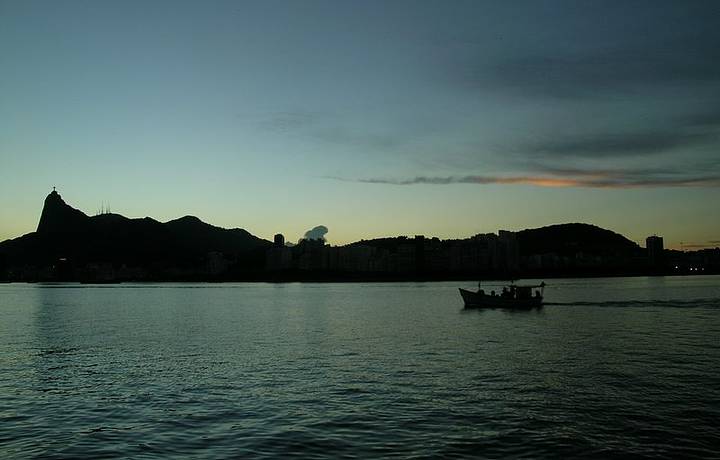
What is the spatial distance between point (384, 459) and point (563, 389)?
16903 millimetres

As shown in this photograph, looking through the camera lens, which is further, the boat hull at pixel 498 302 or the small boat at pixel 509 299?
the small boat at pixel 509 299

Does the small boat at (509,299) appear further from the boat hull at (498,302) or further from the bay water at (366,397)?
the bay water at (366,397)

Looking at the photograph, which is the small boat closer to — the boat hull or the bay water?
the boat hull

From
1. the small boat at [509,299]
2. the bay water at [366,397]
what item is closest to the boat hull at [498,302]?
the small boat at [509,299]

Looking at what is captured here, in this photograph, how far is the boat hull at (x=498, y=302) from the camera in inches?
4518

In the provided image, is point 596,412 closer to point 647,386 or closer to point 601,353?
point 647,386

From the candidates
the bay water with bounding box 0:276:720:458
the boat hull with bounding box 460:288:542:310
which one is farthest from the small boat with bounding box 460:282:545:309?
the bay water with bounding box 0:276:720:458

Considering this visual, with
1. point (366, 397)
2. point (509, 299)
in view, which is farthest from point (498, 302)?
point (366, 397)

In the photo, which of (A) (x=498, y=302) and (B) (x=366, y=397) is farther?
(A) (x=498, y=302)

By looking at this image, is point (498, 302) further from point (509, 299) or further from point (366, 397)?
point (366, 397)

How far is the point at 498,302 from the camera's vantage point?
384 ft

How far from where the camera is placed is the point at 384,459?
2112 centimetres

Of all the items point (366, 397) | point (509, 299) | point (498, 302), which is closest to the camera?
point (366, 397)

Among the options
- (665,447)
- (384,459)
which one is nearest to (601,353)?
(665,447)
